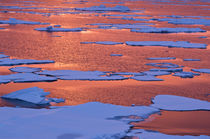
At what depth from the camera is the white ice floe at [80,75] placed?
8273 millimetres

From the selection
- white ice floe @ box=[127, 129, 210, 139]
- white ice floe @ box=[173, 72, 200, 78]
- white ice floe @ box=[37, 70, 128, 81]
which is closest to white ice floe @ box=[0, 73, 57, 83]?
white ice floe @ box=[37, 70, 128, 81]

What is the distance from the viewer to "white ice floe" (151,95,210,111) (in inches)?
253

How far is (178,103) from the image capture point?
667 centimetres

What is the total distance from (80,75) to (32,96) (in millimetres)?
2075

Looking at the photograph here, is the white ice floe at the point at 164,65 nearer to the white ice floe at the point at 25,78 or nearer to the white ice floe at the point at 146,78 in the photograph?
the white ice floe at the point at 146,78

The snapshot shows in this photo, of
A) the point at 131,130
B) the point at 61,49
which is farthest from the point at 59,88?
the point at 61,49

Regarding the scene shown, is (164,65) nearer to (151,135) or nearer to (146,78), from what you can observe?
(146,78)

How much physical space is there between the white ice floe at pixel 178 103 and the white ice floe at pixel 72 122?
52 centimetres

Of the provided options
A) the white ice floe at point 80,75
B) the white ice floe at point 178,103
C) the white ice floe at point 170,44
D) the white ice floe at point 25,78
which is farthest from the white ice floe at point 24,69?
the white ice floe at point 170,44

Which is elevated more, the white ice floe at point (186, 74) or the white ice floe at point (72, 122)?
the white ice floe at point (186, 74)

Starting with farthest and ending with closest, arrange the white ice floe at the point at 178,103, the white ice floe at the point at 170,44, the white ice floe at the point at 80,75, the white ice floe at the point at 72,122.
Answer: the white ice floe at the point at 170,44 → the white ice floe at the point at 80,75 → the white ice floe at the point at 178,103 → the white ice floe at the point at 72,122

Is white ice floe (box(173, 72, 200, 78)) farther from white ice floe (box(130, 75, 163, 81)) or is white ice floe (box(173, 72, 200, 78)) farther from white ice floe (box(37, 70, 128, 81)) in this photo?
white ice floe (box(37, 70, 128, 81))

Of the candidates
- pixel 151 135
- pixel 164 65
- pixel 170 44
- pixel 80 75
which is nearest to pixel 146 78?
pixel 80 75

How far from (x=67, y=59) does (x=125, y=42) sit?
431 centimetres
